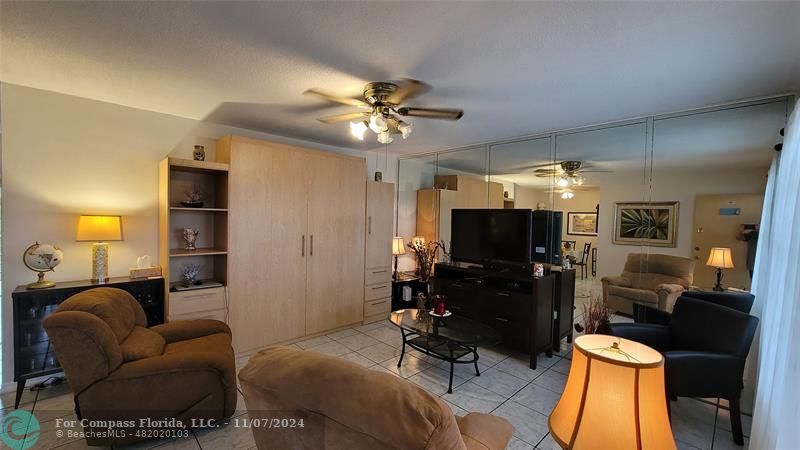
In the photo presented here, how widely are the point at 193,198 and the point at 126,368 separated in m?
1.83

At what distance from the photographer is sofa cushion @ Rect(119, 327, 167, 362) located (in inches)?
78.4

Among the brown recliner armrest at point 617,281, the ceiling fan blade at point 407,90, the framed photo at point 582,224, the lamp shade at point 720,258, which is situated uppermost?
the ceiling fan blade at point 407,90

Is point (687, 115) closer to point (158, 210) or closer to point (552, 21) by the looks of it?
point (552, 21)

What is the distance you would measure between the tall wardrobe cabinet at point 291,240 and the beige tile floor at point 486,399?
0.39 m

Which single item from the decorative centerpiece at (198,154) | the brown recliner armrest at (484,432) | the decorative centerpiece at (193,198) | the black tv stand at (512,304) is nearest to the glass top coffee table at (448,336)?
the black tv stand at (512,304)

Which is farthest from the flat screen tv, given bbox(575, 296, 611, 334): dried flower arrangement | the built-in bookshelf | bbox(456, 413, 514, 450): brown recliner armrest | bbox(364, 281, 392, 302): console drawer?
the built-in bookshelf

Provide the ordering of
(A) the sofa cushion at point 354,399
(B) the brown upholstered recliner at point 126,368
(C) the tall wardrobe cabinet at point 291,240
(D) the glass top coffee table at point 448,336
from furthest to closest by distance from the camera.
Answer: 1. (C) the tall wardrobe cabinet at point 291,240
2. (D) the glass top coffee table at point 448,336
3. (B) the brown upholstered recliner at point 126,368
4. (A) the sofa cushion at point 354,399

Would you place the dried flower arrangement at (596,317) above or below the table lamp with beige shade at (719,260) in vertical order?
below

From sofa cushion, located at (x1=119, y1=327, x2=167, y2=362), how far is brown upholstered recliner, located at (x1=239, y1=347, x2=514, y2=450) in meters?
1.38

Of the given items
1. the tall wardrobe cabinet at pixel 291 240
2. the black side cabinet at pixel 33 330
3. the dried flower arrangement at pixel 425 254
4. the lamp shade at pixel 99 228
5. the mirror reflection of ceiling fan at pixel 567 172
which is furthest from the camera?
the dried flower arrangement at pixel 425 254

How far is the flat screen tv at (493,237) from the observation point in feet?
11.5

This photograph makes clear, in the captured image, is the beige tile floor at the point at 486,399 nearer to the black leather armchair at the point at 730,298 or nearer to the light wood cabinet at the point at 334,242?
the light wood cabinet at the point at 334,242

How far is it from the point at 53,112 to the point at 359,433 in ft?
12.3

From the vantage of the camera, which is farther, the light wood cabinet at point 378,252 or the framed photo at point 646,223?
the light wood cabinet at point 378,252
